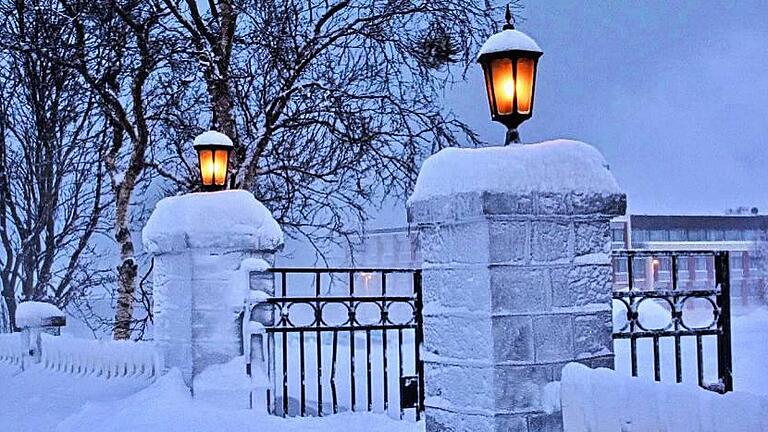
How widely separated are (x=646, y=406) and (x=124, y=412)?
367 centimetres

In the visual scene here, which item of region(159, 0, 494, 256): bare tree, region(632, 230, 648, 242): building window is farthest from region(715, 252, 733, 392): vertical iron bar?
region(632, 230, 648, 242): building window

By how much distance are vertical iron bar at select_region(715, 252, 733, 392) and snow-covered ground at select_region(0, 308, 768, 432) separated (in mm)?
1921

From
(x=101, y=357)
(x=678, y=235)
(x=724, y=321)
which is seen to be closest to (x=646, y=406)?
(x=724, y=321)

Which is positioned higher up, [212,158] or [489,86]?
[212,158]

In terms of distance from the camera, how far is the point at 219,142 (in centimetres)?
693

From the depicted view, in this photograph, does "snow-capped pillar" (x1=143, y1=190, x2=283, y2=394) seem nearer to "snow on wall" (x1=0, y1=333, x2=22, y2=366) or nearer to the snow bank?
the snow bank

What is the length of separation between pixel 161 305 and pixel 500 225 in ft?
12.2

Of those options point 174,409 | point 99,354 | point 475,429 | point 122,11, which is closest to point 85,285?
point 122,11

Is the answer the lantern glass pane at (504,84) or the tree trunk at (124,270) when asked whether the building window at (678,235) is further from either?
the lantern glass pane at (504,84)

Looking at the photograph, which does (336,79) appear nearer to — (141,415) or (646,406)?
(141,415)

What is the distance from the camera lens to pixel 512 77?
12.4 feet

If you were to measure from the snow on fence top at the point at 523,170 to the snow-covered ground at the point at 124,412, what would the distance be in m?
2.20

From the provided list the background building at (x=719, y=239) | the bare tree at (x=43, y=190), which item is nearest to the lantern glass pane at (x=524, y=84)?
the bare tree at (x=43, y=190)

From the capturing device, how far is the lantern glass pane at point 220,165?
22.8 ft
